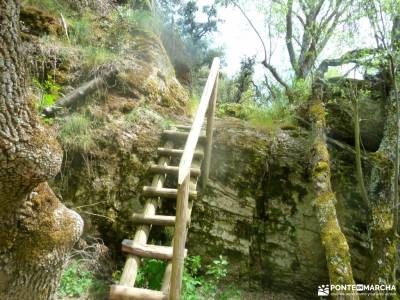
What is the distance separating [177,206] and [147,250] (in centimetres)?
117

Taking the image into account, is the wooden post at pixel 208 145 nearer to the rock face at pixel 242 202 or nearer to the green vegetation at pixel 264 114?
the rock face at pixel 242 202

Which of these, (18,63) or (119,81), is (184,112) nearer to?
(119,81)

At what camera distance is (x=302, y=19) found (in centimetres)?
948

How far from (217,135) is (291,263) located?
2.10 m

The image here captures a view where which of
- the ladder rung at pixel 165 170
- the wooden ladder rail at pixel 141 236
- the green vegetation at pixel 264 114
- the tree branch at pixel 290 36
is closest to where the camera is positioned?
the wooden ladder rail at pixel 141 236

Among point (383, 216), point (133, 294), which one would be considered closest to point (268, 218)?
point (383, 216)

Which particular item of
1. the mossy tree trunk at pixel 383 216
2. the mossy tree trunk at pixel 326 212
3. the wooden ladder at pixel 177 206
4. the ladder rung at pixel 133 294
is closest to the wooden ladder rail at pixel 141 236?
the wooden ladder at pixel 177 206

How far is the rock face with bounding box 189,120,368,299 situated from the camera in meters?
4.55

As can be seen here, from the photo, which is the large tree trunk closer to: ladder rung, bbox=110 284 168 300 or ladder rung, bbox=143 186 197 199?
ladder rung, bbox=110 284 168 300

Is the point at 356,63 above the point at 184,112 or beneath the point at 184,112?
above

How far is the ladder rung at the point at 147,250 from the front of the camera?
3.15 meters

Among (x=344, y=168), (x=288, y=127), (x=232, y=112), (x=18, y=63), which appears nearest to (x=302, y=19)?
(x=232, y=112)

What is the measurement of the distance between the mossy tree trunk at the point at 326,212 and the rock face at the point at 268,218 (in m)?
0.51

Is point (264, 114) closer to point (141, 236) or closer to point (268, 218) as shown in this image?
point (268, 218)
